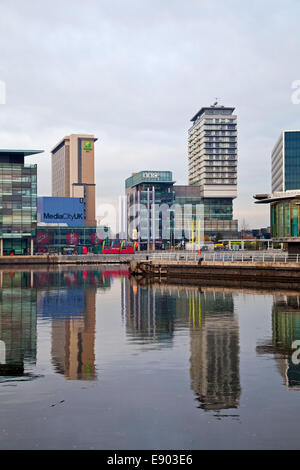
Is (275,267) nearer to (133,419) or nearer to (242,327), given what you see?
(242,327)

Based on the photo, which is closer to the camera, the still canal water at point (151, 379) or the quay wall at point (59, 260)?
the still canal water at point (151, 379)

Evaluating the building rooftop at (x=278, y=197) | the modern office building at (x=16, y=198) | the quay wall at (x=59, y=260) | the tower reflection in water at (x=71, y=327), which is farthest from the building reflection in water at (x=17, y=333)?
the modern office building at (x=16, y=198)

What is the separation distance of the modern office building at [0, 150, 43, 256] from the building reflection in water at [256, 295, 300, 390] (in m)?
145

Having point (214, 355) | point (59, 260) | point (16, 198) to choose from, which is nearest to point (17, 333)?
point (214, 355)

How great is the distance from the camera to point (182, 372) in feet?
90.9

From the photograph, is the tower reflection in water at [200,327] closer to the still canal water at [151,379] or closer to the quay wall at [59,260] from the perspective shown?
the still canal water at [151,379]

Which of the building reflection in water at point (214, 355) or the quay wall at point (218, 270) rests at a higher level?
the quay wall at point (218, 270)

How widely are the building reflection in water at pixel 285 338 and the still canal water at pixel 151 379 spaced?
71 millimetres

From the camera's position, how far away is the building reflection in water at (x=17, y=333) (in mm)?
29625

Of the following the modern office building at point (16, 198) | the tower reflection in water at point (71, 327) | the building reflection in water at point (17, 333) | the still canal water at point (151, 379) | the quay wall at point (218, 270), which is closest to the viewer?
the still canal water at point (151, 379)

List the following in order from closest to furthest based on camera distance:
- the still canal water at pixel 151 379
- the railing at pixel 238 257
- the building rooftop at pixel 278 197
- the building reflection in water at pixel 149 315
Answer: the still canal water at pixel 151 379 < the building reflection in water at pixel 149 315 < the railing at pixel 238 257 < the building rooftop at pixel 278 197

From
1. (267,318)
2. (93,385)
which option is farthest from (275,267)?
(93,385)

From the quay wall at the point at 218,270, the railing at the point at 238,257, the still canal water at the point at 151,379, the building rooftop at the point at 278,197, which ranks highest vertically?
the building rooftop at the point at 278,197
